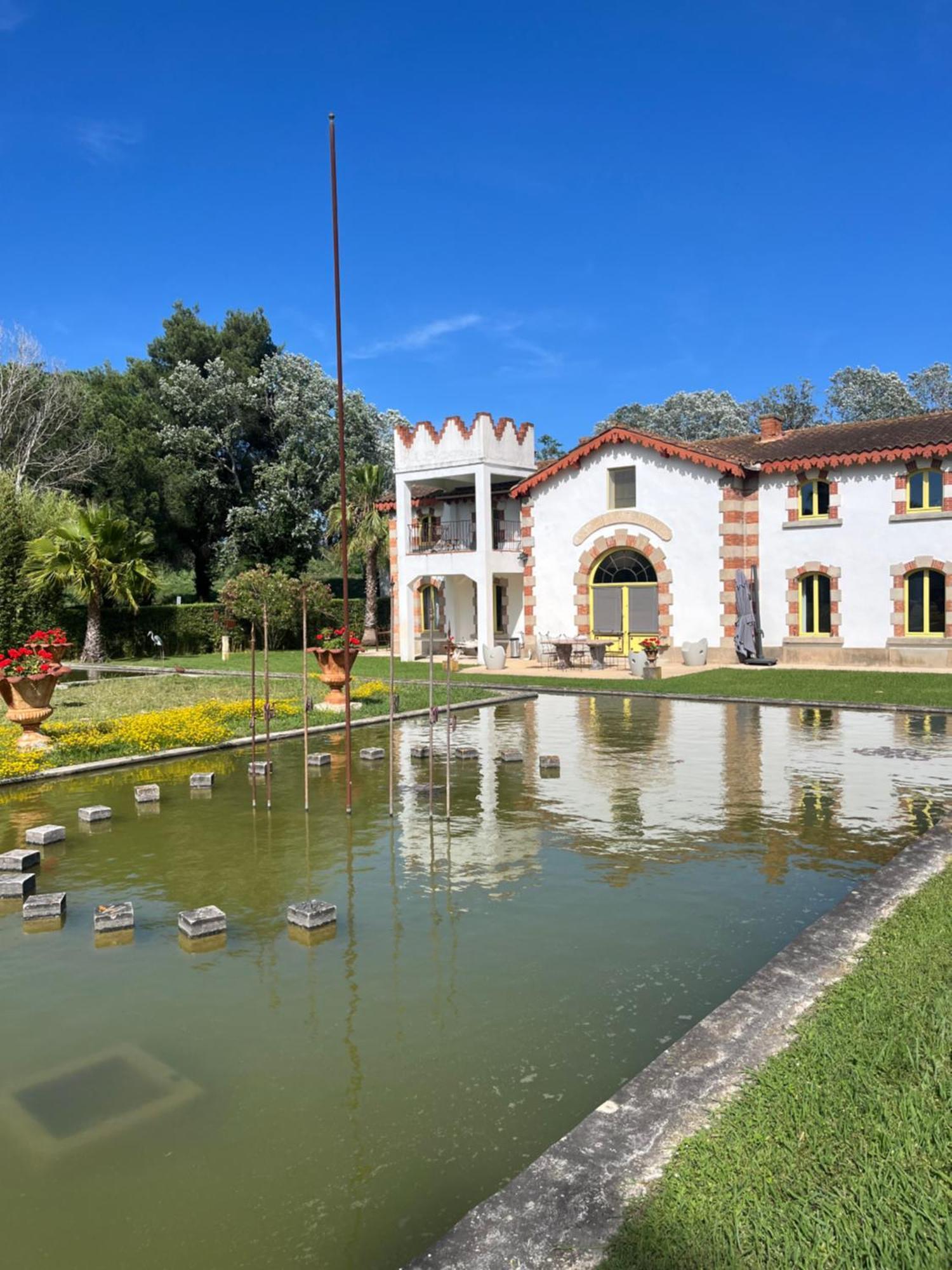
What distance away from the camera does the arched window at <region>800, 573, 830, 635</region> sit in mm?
29328

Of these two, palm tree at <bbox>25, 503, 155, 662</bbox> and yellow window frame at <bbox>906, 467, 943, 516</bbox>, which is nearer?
yellow window frame at <bbox>906, 467, 943, 516</bbox>

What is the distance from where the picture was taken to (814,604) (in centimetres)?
2950

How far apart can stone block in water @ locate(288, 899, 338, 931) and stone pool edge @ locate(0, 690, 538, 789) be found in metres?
5.39

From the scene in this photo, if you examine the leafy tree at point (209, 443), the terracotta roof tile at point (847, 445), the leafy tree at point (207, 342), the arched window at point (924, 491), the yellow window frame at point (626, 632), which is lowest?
the yellow window frame at point (626, 632)

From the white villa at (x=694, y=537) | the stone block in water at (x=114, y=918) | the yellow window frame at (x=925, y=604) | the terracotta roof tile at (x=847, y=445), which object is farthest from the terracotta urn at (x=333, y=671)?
the yellow window frame at (x=925, y=604)

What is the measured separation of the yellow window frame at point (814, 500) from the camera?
1145 inches

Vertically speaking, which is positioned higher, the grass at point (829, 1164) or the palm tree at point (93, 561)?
the palm tree at point (93, 561)

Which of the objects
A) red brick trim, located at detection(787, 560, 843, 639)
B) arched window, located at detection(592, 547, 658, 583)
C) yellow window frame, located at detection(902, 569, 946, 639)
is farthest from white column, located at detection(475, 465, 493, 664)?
Result: yellow window frame, located at detection(902, 569, 946, 639)

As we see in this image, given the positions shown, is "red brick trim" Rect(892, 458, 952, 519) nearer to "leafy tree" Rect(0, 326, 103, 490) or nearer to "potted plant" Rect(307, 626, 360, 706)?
"potted plant" Rect(307, 626, 360, 706)

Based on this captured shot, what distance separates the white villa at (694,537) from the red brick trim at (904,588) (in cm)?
4

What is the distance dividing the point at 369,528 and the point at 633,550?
1384 centimetres

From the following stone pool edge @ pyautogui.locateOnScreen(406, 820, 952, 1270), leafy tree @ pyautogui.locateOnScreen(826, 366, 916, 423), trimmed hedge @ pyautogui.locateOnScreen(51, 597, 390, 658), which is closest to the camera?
stone pool edge @ pyautogui.locateOnScreen(406, 820, 952, 1270)

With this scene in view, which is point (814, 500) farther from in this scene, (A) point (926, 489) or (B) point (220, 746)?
(B) point (220, 746)

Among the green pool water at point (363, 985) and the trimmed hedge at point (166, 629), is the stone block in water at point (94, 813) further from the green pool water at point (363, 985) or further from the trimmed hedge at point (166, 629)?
the trimmed hedge at point (166, 629)
